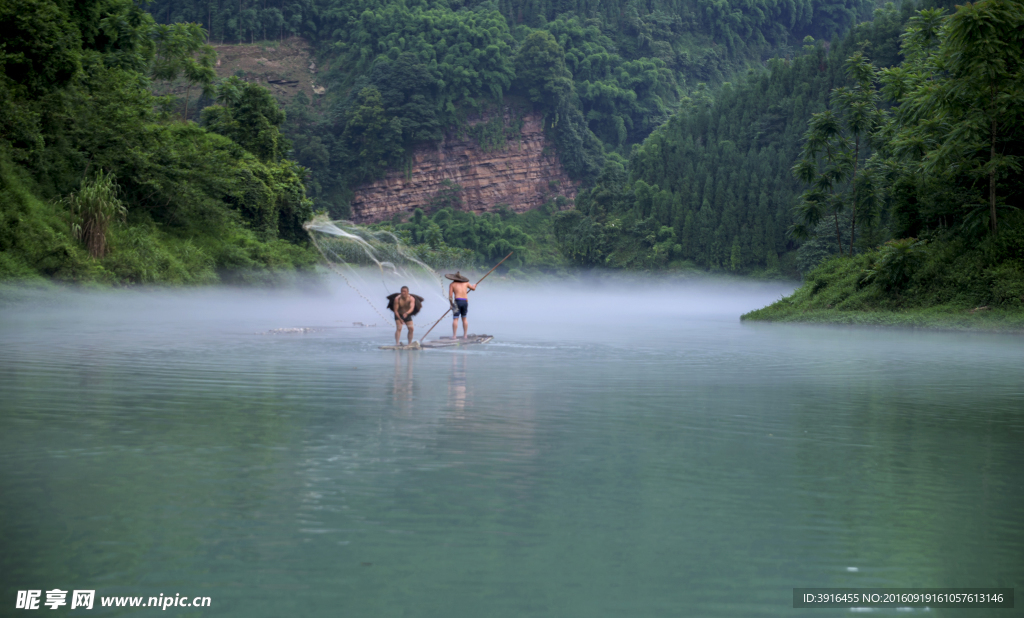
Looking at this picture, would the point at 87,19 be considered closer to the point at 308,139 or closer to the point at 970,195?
the point at 970,195

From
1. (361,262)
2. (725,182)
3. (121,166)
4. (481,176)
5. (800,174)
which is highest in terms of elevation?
(481,176)

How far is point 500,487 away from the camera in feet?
24.3

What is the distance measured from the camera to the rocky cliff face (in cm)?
12175

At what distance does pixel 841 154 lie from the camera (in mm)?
44844

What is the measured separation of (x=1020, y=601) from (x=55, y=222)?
129 feet

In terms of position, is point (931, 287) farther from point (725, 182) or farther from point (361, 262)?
point (725, 182)

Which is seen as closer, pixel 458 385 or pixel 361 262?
pixel 458 385

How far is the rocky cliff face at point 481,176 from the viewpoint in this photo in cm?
12175

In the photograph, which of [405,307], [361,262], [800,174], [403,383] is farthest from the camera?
[361,262]

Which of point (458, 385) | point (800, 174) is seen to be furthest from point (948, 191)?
point (458, 385)

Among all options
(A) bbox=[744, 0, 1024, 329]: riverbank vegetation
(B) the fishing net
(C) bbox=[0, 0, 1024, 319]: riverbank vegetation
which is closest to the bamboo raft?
(A) bbox=[744, 0, 1024, 329]: riverbank vegetation

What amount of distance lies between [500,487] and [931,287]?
103ft

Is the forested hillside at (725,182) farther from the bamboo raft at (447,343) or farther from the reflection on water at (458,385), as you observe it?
the reflection on water at (458,385)

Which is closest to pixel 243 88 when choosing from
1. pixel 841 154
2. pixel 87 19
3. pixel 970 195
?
pixel 87 19
